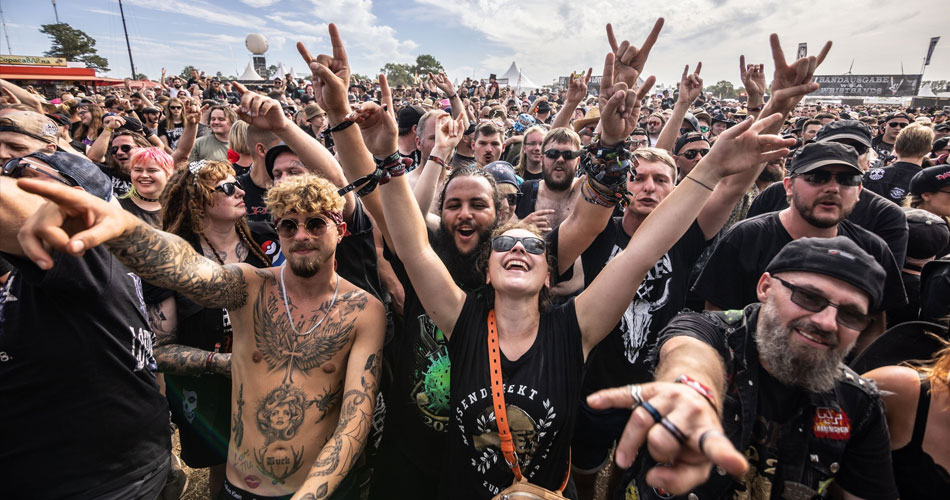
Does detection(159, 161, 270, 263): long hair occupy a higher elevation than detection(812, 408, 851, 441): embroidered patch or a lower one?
higher

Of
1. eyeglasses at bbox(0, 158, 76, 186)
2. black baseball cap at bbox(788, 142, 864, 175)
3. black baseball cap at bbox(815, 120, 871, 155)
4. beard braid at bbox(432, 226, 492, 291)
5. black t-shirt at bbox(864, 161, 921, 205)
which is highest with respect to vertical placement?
black baseball cap at bbox(815, 120, 871, 155)

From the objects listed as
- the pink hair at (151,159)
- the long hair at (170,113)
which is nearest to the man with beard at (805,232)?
the pink hair at (151,159)

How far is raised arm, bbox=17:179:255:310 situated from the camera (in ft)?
4.09

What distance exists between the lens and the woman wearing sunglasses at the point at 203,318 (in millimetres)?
2586

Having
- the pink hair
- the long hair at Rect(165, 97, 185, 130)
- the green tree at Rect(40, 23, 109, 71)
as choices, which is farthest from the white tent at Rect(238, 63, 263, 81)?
the green tree at Rect(40, 23, 109, 71)

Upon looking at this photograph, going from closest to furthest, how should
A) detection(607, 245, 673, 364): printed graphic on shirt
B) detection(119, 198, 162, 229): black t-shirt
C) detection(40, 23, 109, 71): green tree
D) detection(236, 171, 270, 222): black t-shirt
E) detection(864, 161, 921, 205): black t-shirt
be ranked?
1. detection(607, 245, 673, 364): printed graphic on shirt
2. detection(119, 198, 162, 229): black t-shirt
3. detection(236, 171, 270, 222): black t-shirt
4. detection(864, 161, 921, 205): black t-shirt
5. detection(40, 23, 109, 71): green tree

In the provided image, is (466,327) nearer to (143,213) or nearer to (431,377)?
(431,377)

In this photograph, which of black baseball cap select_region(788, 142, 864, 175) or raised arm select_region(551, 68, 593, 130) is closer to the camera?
black baseball cap select_region(788, 142, 864, 175)

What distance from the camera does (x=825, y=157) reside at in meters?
2.64

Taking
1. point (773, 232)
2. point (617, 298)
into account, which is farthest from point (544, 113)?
point (617, 298)

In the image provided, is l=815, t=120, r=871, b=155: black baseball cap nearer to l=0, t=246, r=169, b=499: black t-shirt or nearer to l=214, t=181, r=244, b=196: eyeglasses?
l=214, t=181, r=244, b=196: eyeglasses

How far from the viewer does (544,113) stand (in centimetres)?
1085

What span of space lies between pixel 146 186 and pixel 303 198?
2345mm

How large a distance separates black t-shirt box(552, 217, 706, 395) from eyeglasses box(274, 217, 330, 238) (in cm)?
155
